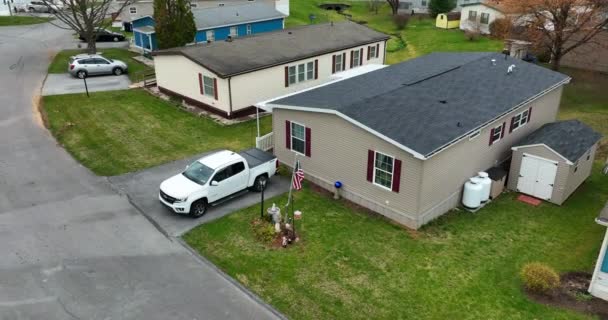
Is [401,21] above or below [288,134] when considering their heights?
below

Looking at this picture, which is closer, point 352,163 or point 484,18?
point 352,163

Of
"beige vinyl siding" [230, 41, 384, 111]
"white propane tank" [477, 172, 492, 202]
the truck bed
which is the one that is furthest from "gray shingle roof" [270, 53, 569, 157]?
"beige vinyl siding" [230, 41, 384, 111]

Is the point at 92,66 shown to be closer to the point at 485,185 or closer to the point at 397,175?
the point at 397,175

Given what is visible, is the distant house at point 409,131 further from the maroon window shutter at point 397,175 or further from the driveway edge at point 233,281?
the driveway edge at point 233,281

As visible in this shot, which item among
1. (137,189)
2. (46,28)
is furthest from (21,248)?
(46,28)

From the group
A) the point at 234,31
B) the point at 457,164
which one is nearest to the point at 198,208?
the point at 457,164

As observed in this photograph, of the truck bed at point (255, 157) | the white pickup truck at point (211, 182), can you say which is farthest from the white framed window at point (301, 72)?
the white pickup truck at point (211, 182)

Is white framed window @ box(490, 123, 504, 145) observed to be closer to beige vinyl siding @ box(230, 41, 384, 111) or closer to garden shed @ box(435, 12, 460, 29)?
beige vinyl siding @ box(230, 41, 384, 111)

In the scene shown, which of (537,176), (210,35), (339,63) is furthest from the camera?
(210,35)
